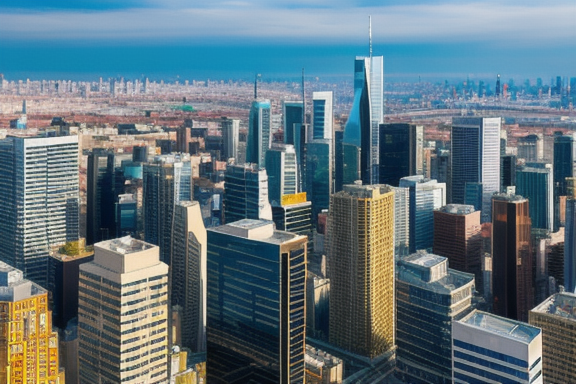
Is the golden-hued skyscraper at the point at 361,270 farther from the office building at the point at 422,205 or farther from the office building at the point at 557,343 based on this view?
the office building at the point at 557,343

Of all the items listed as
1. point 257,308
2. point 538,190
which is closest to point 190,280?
point 257,308

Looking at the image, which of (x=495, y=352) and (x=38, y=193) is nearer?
(x=495, y=352)

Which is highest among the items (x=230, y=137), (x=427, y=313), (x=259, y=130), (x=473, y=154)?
(x=259, y=130)

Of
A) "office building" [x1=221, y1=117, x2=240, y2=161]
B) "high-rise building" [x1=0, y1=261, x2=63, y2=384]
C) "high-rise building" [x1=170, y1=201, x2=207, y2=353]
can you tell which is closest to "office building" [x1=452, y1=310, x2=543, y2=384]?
"high-rise building" [x1=170, y1=201, x2=207, y2=353]

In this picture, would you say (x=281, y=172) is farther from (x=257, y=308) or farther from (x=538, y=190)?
(x=257, y=308)

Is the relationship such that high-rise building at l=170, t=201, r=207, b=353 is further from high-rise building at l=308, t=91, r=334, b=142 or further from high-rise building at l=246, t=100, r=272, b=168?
high-rise building at l=308, t=91, r=334, b=142

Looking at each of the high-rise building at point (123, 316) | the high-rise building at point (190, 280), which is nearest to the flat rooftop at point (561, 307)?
the high-rise building at point (190, 280)
